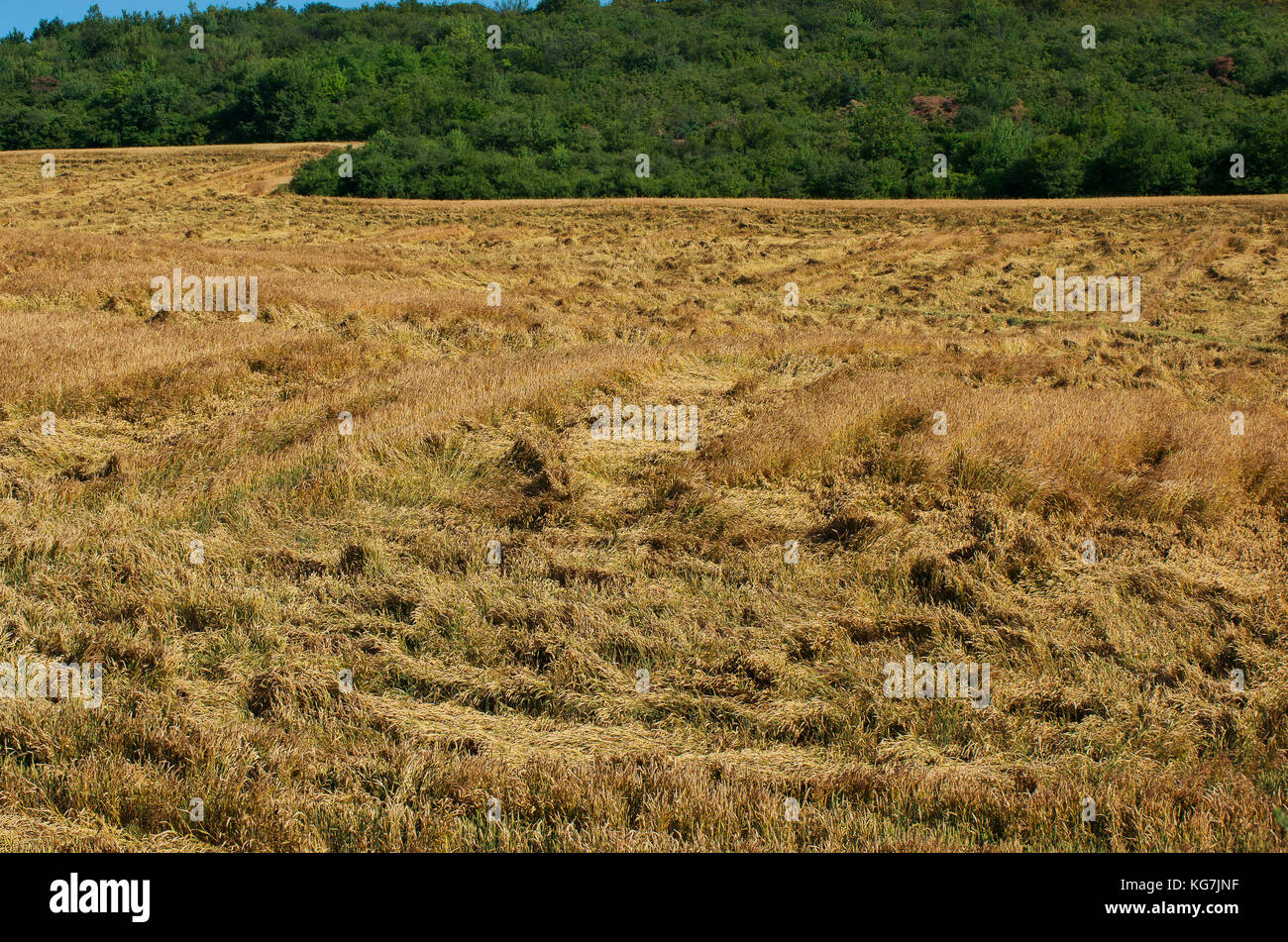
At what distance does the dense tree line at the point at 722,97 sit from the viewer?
4591cm

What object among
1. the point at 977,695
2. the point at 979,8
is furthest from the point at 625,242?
the point at 979,8

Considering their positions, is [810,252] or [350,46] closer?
[810,252]

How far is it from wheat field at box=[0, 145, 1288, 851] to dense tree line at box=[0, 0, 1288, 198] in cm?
3672

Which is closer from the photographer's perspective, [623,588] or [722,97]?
[623,588]

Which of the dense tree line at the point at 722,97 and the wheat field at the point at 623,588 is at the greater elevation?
the dense tree line at the point at 722,97

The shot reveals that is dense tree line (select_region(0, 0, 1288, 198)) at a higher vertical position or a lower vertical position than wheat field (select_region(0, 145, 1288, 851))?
higher

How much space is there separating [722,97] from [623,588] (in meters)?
68.7

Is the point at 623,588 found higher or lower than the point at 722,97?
lower

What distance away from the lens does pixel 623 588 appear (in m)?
5.38

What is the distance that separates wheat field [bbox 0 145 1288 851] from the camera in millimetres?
3500

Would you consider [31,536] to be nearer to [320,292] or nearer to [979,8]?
[320,292]

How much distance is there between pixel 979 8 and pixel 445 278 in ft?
280

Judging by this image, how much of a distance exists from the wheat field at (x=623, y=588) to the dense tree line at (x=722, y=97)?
36723 mm

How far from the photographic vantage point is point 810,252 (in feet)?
83.9
